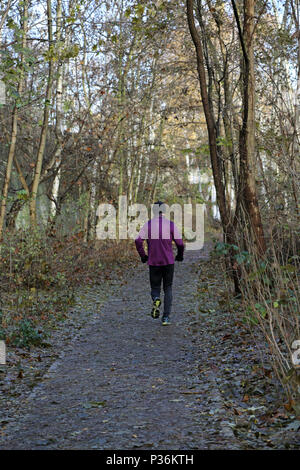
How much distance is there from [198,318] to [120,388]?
194 inches

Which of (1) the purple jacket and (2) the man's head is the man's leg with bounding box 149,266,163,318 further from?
(2) the man's head

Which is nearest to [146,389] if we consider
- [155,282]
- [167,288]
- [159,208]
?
[167,288]

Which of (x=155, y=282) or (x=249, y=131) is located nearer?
(x=249, y=131)

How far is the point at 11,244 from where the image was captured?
41.4ft

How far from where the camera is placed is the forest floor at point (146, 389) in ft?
17.1

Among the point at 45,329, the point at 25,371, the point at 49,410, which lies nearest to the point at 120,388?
the point at 49,410

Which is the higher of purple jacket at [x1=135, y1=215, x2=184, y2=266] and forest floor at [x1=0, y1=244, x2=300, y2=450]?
purple jacket at [x1=135, y1=215, x2=184, y2=266]

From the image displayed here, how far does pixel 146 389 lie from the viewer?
6.82 meters

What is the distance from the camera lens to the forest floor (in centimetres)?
522

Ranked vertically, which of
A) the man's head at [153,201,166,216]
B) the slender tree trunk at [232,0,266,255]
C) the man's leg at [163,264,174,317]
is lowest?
the man's leg at [163,264,174,317]

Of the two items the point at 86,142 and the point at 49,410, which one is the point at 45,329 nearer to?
the point at 49,410

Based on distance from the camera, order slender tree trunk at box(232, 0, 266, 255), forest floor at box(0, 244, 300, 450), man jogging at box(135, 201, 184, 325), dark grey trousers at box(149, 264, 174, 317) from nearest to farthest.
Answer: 1. forest floor at box(0, 244, 300, 450)
2. slender tree trunk at box(232, 0, 266, 255)
3. man jogging at box(135, 201, 184, 325)
4. dark grey trousers at box(149, 264, 174, 317)

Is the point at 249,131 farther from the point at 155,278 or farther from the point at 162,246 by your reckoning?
the point at 155,278

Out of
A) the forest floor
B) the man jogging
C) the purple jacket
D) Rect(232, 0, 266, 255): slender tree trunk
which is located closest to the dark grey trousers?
the man jogging
